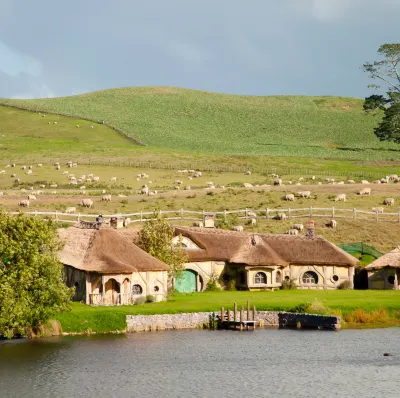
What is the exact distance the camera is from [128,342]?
176 feet

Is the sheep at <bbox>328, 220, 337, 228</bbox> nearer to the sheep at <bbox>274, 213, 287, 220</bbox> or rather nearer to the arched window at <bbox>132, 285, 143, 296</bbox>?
the sheep at <bbox>274, 213, 287, 220</bbox>

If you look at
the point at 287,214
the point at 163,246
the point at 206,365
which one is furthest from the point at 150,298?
the point at 287,214

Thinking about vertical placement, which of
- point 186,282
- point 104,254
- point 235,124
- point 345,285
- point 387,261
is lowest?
point 345,285

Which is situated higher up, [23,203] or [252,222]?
[23,203]

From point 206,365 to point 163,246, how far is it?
19528 millimetres

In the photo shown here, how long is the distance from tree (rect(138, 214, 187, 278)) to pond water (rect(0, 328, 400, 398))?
11.2m

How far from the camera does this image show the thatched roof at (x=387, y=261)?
2785 inches

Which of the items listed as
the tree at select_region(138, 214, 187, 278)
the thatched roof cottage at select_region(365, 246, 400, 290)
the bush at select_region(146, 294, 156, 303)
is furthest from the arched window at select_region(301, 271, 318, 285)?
the bush at select_region(146, 294, 156, 303)

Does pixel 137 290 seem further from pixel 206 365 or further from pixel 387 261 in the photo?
pixel 387 261

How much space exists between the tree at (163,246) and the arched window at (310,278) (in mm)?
9105

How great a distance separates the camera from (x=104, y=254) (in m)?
62.6

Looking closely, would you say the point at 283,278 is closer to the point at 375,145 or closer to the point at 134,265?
the point at 134,265

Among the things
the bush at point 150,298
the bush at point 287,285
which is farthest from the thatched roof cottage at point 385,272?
the bush at point 150,298

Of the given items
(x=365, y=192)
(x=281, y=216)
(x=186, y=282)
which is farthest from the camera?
(x=365, y=192)
